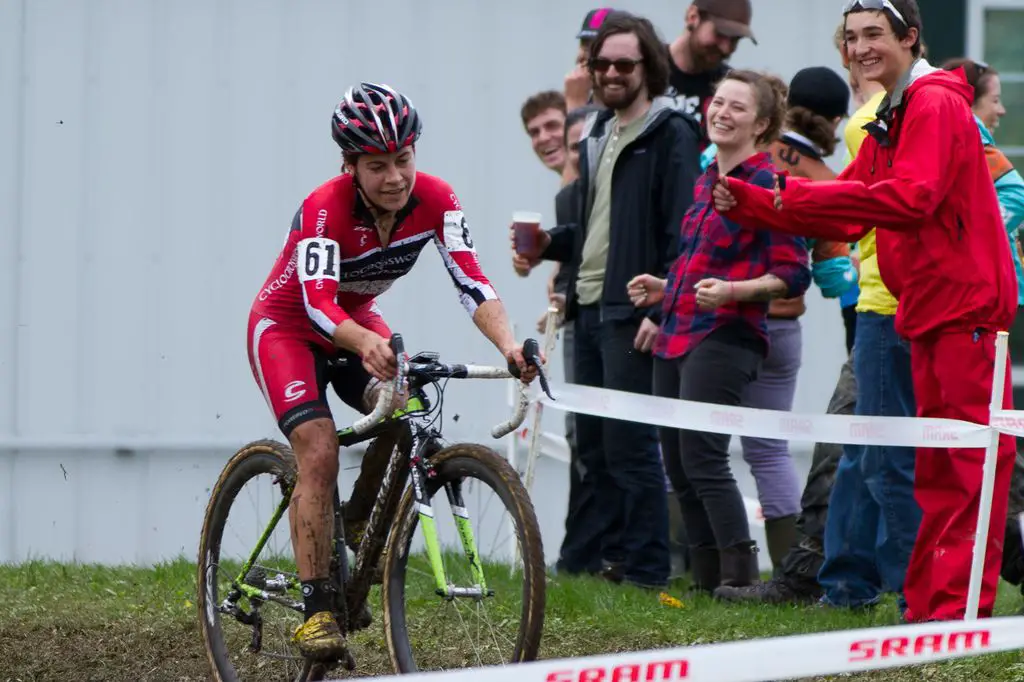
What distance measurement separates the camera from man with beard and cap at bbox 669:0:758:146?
8.12 metres

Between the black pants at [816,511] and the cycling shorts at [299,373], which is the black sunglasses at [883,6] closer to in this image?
the black pants at [816,511]

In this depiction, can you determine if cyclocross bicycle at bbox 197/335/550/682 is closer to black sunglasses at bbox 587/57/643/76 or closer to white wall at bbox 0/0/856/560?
black sunglasses at bbox 587/57/643/76

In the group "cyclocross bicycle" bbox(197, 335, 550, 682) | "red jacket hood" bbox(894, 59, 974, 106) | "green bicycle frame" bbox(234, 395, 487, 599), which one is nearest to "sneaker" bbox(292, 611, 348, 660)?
"cyclocross bicycle" bbox(197, 335, 550, 682)

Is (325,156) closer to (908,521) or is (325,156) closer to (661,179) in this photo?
(661,179)

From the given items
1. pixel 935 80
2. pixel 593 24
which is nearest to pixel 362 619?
pixel 935 80

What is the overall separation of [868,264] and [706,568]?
1628 millimetres

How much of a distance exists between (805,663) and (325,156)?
6.38 m

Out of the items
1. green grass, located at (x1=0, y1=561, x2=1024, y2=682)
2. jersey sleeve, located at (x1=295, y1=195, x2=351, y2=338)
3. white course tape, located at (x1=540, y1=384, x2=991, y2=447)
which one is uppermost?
jersey sleeve, located at (x1=295, y1=195, x2=351, y2=338)

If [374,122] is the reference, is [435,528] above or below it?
below

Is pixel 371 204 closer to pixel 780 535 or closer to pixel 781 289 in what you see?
pixel 781 289

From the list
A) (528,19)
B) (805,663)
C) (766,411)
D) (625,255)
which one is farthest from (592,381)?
(805,663)

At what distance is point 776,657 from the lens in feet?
13.8

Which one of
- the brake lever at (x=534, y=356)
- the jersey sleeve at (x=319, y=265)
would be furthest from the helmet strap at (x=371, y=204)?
the brake lever at (x=534, y=356)

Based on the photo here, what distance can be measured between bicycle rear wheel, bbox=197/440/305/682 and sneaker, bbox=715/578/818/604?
1.96m
